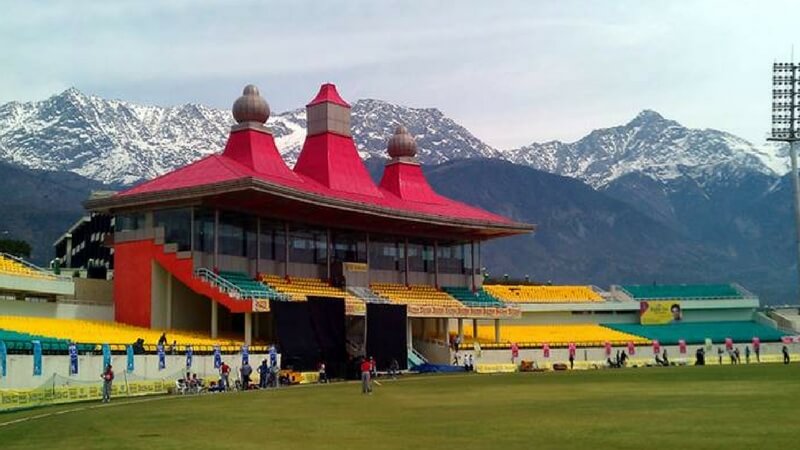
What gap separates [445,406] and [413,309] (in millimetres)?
37535

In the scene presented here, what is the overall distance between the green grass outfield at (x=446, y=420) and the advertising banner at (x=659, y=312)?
5557cm

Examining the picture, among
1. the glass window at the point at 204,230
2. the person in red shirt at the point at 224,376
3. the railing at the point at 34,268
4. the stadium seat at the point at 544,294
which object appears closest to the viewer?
the person in red shirt at the point at 224,376

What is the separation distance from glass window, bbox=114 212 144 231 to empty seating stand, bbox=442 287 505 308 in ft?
86.2

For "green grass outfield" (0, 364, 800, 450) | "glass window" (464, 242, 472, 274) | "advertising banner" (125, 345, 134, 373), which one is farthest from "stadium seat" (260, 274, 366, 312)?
"green grass outfield" (0, 364, 800, 450)

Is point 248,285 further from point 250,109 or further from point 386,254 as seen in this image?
point 386,254

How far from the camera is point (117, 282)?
6078cm

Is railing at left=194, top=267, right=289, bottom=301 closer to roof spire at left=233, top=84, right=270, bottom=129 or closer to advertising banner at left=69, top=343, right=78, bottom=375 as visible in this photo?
roof spire at left=233, top=84, right=270, bottom=129

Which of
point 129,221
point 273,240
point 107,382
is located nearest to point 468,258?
point 273,240

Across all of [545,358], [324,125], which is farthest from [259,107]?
[545,358]

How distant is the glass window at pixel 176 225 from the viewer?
5900cm

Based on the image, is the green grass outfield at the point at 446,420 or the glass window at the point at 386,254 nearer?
the green grass outfield at the point at 446,420

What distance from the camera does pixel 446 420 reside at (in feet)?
80.8

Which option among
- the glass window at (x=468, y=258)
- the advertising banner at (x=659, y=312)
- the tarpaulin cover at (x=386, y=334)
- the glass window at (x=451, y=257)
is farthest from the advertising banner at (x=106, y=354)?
the advertising banner at (x=659, y=312)

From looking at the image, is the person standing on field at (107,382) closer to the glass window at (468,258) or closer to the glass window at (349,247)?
the glass window at (349,247)
